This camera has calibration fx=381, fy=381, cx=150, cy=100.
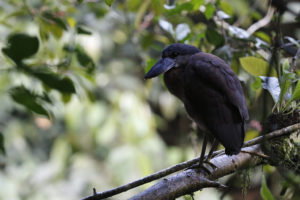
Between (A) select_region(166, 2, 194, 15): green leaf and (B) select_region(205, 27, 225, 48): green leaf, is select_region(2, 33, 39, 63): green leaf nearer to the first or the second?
(A) select_region(166, 2, 194, 15): green leaf

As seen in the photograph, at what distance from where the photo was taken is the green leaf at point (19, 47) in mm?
679

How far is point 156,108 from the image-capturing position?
5.84m

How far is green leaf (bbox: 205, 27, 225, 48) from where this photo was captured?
1636mm

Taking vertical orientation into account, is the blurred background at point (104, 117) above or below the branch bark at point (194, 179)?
below

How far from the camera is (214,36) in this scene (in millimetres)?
1646

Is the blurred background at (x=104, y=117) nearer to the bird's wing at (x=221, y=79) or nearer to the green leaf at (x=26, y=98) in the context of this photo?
the bird's wing at (x=221, y=79)

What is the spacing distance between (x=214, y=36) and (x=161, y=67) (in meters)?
0.30

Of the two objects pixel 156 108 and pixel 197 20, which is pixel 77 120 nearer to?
pixel 197 20

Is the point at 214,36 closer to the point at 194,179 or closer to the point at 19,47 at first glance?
the point at 194,179

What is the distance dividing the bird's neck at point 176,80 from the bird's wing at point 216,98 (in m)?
0.06

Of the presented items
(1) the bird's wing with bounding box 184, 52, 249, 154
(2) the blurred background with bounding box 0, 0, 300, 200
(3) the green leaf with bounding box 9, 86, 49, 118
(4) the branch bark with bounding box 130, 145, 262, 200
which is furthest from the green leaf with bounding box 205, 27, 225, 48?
(3) the green leaf with bounding box 9, 86, 49, 118

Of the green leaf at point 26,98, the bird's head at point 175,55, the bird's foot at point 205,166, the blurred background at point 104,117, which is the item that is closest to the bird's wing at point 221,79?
the bird's head at point 175,55

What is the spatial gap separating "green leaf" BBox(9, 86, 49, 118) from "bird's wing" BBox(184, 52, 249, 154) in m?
0.72

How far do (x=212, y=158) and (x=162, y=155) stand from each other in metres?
2.53
